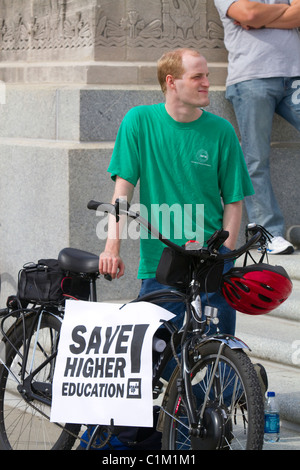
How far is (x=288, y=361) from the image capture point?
6.16m

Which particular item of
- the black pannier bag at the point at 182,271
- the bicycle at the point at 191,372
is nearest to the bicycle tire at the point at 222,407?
the bicycle at the point at 191,372

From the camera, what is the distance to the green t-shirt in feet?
16.1

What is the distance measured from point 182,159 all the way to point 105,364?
106cm

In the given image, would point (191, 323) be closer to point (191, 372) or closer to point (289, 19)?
point (191, 372)

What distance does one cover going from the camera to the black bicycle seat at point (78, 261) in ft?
16.5

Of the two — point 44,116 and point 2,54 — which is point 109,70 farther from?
point 2,54

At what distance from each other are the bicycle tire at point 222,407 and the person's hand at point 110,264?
59 cm

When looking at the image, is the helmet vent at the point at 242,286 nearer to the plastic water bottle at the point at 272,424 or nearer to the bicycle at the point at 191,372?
the bicycle at the point at 191,372

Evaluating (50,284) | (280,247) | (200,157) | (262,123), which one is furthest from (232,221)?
(262,123)

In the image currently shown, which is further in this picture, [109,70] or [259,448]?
[109,70]

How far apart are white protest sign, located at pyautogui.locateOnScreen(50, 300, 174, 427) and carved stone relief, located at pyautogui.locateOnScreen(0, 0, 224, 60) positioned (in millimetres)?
3414

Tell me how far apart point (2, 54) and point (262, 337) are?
13.6 ft

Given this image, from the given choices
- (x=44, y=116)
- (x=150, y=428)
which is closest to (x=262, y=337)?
(x=150, y=428)

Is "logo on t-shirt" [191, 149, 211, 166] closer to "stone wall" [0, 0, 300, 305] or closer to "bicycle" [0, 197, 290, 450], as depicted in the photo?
"bicycle" [0, 197, 290, 450]
